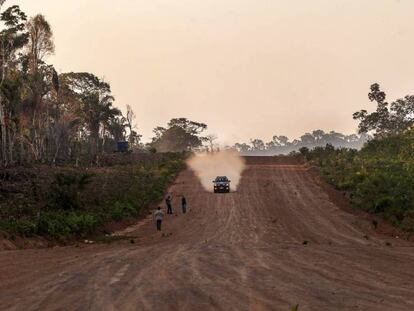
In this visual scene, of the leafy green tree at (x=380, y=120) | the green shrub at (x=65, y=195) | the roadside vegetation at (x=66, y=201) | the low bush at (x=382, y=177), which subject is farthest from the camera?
the leafy green tree at (x=380, y=120)

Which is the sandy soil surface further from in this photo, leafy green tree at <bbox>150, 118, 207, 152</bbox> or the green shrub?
leafy green tree at <bbox>150, 118, 207, 152</bbox>

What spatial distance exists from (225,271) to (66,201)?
19.0 meters

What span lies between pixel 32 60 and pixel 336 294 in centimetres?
5641

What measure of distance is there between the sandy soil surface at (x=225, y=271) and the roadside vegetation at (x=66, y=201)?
2.74 m

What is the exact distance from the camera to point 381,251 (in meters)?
22.2

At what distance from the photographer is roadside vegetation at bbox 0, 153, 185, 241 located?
→ 87.2 feet

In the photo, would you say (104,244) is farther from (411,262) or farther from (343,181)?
(343,181)

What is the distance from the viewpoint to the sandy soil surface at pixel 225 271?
12.1 meters

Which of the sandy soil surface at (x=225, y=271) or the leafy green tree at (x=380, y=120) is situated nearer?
the sandy soil surface at (x=225, y=271)

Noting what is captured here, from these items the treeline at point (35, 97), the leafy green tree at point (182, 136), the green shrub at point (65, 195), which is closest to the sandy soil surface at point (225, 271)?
the green shrub at point (65, 195)

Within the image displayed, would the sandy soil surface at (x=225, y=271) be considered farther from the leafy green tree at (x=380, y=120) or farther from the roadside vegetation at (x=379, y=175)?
the leafy green tree at (x=380, y=120)

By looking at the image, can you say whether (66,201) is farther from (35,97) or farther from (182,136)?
(182,136)

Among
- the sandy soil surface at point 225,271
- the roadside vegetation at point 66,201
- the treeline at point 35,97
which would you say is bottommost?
A: the sandy soil surface at point 225,271

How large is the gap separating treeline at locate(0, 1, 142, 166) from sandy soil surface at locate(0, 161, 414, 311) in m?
26.9
